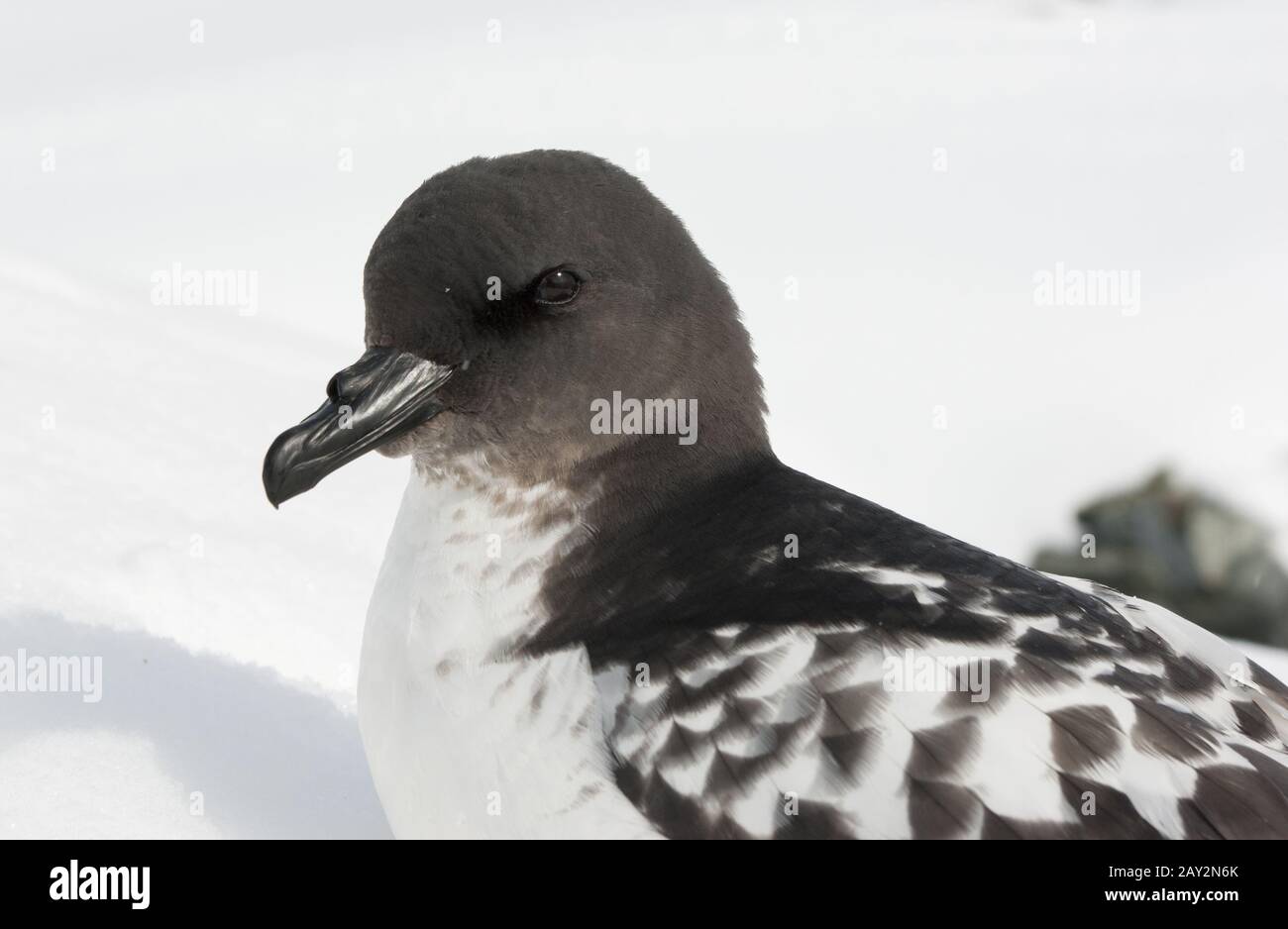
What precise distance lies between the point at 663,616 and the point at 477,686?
1.22 feet

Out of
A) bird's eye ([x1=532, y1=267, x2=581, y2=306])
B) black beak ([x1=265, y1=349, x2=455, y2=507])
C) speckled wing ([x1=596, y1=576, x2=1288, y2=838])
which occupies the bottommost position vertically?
speckled wing ([x1=596, y1=576, x2=1288, y2=838])

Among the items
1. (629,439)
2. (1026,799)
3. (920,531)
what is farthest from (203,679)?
(1026,799)

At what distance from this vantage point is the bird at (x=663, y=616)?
243 centimetres

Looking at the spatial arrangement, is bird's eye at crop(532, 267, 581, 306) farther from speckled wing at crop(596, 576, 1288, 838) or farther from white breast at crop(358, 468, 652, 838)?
speckled wing at crop(596, 576, 1288, 838)

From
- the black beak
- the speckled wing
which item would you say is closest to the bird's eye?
the black beak

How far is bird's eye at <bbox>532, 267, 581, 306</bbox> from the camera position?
2902 millimetres

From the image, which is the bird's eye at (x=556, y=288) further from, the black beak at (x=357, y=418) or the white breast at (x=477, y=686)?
the white breast at (x=477, y=686)

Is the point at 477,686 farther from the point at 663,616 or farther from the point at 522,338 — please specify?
the point at 522,338

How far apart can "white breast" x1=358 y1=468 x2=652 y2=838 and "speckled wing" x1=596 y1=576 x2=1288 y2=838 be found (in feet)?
0.28

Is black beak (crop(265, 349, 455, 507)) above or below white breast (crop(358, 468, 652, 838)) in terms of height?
above

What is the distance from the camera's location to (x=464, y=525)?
2.95m

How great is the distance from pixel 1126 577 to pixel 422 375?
17.9ft

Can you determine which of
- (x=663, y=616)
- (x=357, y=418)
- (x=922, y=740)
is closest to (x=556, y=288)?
(x=357, y=418)

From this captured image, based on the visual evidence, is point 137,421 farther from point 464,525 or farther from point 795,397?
point 795,397
